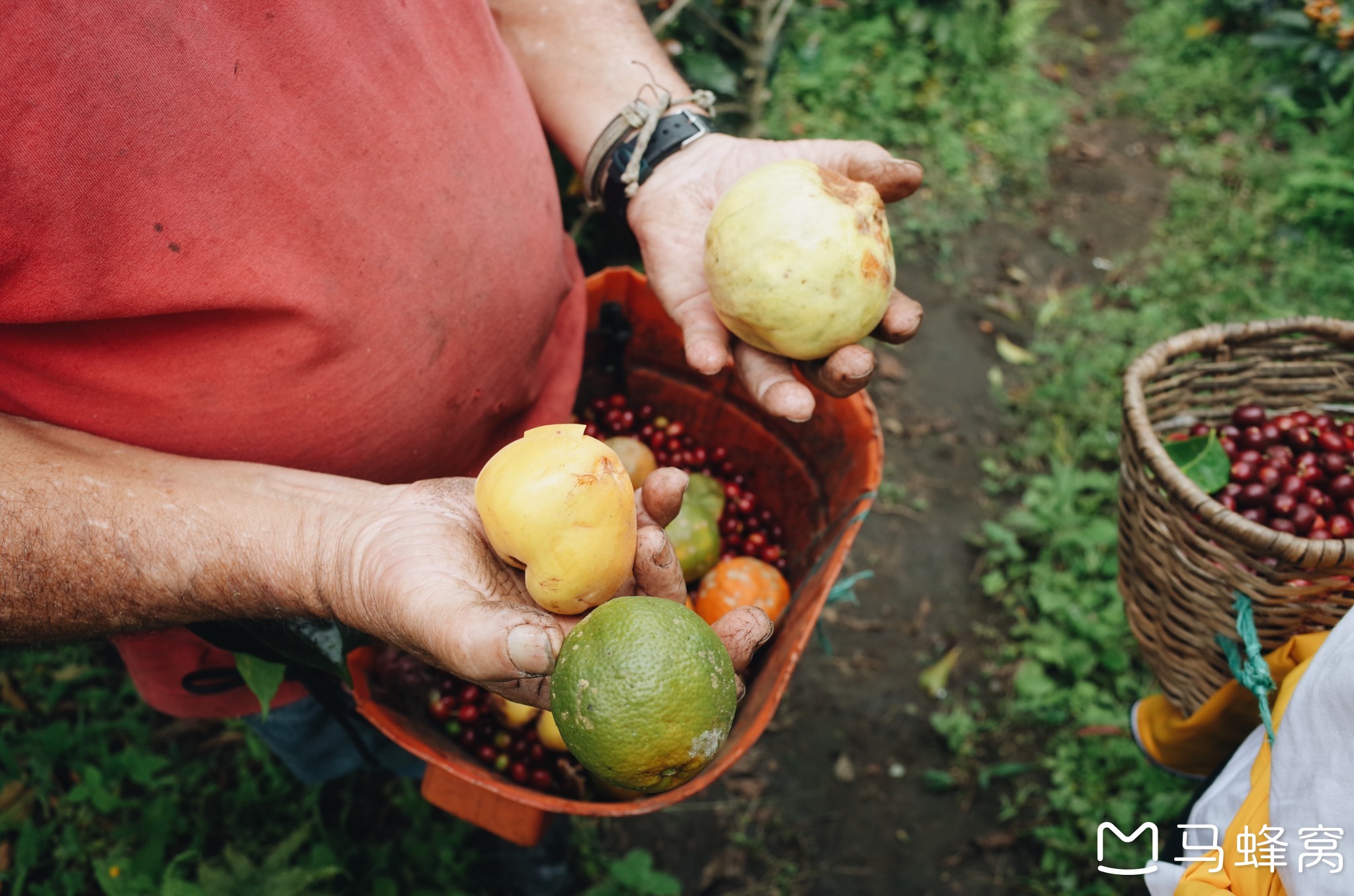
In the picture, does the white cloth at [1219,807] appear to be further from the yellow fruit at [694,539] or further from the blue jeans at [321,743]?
the blue jeans at [321,743]

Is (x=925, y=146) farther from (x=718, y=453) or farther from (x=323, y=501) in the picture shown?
(x=323, y=501)

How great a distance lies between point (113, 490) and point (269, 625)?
0.39 m

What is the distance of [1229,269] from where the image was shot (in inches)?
183

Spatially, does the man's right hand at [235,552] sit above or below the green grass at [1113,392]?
above

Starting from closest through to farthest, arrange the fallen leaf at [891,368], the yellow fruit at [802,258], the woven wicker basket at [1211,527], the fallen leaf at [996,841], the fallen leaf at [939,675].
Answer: the yellow fruit at [802,258]
the woven wicker basket at [1211,527]
the fallen leaf at [996,841]
the fallen leaf at [939,675]
the fallen leaf at [891,368]

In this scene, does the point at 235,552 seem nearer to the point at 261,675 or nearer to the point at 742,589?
the point at 261,675

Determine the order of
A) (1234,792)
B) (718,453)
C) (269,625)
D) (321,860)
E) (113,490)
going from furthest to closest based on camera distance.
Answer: (718,453), (321,860), (1234,792), (269,625), (113,490)

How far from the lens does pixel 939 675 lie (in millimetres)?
3299

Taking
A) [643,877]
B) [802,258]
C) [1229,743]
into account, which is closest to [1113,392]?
[1229,743]

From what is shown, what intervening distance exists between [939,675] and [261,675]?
8.51ft

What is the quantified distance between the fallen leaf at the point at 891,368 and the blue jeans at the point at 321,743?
121 inches

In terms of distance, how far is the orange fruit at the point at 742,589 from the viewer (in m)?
2.25

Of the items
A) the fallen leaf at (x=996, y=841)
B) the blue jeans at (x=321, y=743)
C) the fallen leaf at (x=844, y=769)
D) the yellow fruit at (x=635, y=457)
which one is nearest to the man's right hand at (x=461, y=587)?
the yellow fruit at (x=635, y=457)

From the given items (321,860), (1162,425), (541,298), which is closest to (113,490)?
(541,298)
